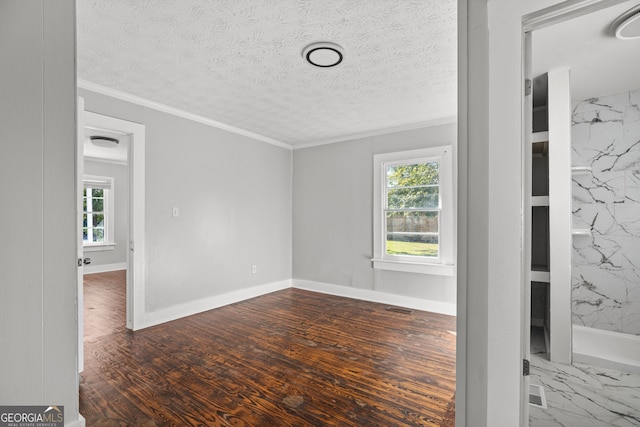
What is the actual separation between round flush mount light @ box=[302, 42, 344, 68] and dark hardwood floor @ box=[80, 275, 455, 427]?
247cm

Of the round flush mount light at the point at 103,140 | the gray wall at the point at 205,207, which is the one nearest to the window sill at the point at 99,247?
the round flush mount light at the point at 103,140

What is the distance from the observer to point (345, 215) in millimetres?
4773

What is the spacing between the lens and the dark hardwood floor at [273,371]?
1874 mm

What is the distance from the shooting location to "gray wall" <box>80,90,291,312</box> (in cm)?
345

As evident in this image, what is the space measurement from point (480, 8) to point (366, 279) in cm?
383

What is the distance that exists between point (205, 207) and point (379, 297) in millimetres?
2745

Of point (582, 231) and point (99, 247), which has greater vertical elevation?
point (582, 231)

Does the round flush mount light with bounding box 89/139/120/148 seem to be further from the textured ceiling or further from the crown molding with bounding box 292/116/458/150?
the crown molding with bounding box 292/116/458/150

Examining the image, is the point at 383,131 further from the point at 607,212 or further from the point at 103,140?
the point at 103,140

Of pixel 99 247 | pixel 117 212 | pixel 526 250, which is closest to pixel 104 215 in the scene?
pixel 117 212

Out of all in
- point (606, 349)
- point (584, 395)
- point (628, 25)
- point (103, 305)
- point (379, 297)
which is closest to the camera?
point (628, 25)

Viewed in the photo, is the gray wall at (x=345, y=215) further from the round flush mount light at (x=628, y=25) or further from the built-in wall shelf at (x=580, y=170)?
the round flush mount light at (x=628, y=25)

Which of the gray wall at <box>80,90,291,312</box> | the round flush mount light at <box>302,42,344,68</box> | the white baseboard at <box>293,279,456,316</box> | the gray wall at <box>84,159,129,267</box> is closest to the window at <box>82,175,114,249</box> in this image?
the gray wall at <box>84,159,129,267</box>

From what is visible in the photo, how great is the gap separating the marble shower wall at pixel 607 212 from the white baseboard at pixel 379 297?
4.97 feet
